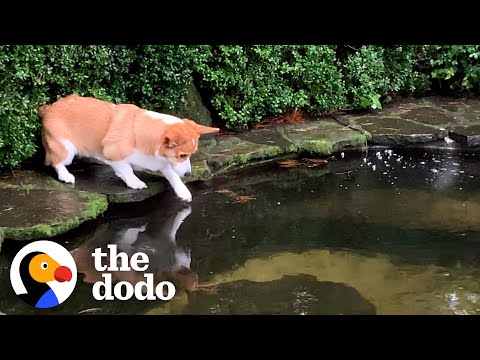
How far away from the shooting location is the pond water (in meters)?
3.19

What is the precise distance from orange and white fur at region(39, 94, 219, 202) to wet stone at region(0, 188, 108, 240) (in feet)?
1.10

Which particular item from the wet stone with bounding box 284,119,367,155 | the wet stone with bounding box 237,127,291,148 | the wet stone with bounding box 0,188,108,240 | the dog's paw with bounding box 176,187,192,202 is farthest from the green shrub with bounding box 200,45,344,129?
the wet stone with bounding box 0,188,108,240

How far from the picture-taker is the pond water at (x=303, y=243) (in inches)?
126

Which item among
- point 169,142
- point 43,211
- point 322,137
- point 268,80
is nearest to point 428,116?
point 322,137

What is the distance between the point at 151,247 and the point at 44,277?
742mm

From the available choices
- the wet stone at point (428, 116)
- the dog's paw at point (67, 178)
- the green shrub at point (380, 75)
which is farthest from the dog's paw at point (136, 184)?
the wet stone at point (428, 116)

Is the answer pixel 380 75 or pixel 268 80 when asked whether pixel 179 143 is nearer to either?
pixel 268 80

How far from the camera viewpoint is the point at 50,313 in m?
3.07

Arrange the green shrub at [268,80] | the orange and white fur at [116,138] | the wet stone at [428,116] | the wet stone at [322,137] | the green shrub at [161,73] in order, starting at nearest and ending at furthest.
Answer: the orange and white fur at [116,138] → the green shrub at [161,73] → the wet stone at [322,137] → the green shrub at [268,80] → the wet stone at [428,116]

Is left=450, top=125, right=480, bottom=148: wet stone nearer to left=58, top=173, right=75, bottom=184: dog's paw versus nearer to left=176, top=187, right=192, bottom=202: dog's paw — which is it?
left=176, top=187, right=192, bottom=202: dog's paw

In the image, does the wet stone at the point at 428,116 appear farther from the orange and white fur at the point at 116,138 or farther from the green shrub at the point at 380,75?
the orange and white fur at the point at 116,138
